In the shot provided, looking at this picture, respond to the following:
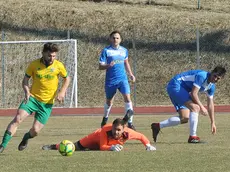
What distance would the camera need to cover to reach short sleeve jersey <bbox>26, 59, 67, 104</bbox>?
44.3 ft

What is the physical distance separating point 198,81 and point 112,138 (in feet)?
7.67

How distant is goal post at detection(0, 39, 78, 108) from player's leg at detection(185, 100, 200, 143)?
13.5 metres

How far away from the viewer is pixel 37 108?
1355cm

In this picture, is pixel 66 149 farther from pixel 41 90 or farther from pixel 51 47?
pixel 51 47

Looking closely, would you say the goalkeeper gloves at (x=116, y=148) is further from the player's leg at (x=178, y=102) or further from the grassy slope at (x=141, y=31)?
the grassy slope at (x=141, y=31)

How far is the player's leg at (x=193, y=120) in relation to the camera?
15.0 m

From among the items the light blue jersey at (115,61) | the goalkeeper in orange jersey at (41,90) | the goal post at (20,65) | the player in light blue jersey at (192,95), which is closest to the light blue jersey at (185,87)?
the player in light blue jersey at (192,95)

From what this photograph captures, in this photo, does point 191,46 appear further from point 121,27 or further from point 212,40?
point 121,27

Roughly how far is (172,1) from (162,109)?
12095 millimetres

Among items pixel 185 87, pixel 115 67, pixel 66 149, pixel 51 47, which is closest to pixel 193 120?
pixel 185 87

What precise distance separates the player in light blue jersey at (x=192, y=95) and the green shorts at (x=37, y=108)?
2.74 metres

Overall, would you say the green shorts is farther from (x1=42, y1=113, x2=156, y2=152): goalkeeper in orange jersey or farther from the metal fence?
the metal fence

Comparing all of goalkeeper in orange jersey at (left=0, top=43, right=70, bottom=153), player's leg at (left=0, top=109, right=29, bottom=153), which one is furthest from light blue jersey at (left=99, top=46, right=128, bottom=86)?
player's leg at (left=0, top=109, right=29, bottom=153)

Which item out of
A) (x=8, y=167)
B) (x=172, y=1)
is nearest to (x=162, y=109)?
(x=172, y=1)
